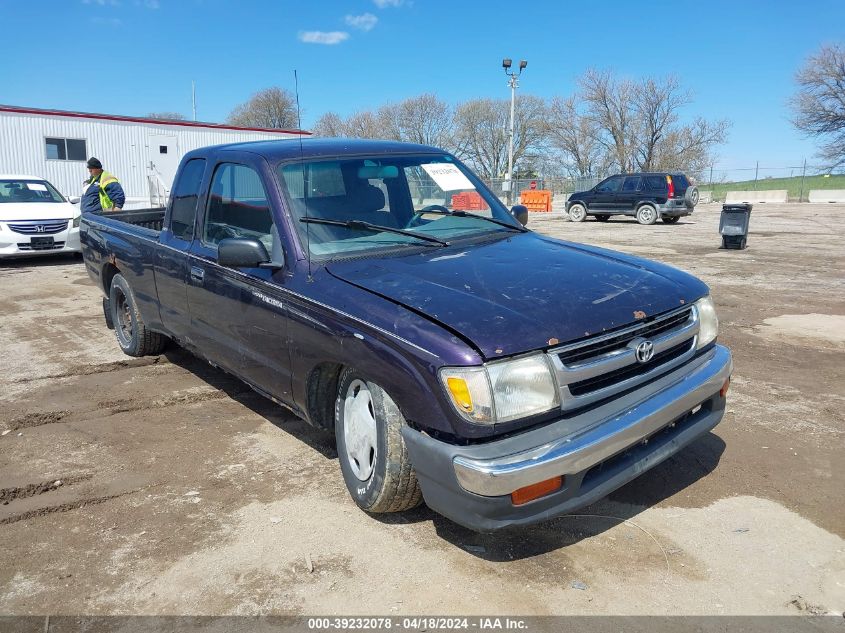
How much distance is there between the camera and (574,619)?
2.60 m

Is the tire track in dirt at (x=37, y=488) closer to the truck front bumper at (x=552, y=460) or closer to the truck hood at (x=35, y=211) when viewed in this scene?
the truck front bumper at (x=552, y=460)

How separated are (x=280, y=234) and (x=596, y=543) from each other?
2.25 m

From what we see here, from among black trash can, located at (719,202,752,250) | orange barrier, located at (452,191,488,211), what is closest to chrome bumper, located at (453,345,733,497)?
orange barrier, located at (452,191,488,211)

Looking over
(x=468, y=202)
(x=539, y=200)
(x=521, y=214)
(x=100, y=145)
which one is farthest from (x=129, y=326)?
(x=539, y=200)

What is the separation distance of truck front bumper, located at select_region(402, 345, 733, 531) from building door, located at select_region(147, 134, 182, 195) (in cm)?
2433

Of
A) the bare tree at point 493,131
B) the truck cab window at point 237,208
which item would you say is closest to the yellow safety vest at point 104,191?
the truck cab window at point 237,208

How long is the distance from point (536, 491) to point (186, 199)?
3.40 metres

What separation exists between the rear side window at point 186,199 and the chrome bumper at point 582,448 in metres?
2.95

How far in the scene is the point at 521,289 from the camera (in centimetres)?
311

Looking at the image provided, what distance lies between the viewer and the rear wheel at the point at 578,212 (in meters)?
26.1

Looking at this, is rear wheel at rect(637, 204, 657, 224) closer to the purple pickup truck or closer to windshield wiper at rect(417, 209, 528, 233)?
the purple pickup truck

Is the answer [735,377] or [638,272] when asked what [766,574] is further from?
[735,377]

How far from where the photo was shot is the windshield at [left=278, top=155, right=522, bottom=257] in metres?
3.72

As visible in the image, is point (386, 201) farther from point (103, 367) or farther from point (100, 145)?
point (100, 145)
